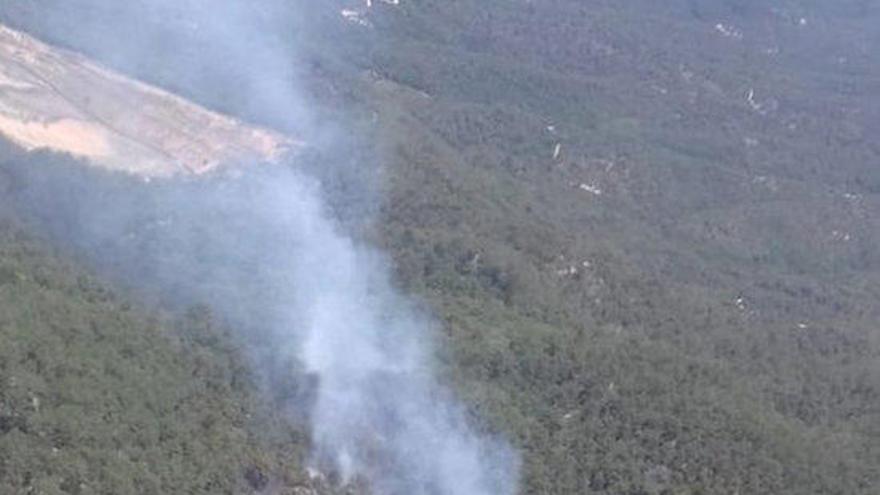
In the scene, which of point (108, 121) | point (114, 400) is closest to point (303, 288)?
point (114, 400)

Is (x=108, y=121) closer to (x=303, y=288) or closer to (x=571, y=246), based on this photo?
(x=303, y=288)

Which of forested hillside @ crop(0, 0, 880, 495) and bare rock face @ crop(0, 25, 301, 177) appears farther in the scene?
bare rock face @ crop(0, 25, 301, 177)

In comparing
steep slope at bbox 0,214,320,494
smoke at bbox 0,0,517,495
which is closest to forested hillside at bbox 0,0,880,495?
steep slope at bbox 0,214,320,494

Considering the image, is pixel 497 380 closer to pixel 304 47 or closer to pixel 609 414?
pixel 609 414

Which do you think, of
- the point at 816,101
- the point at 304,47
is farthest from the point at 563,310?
the point at 816,101

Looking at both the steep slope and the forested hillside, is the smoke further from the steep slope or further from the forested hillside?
the steep slope

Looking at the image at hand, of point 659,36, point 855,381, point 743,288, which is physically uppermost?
point 855,381
